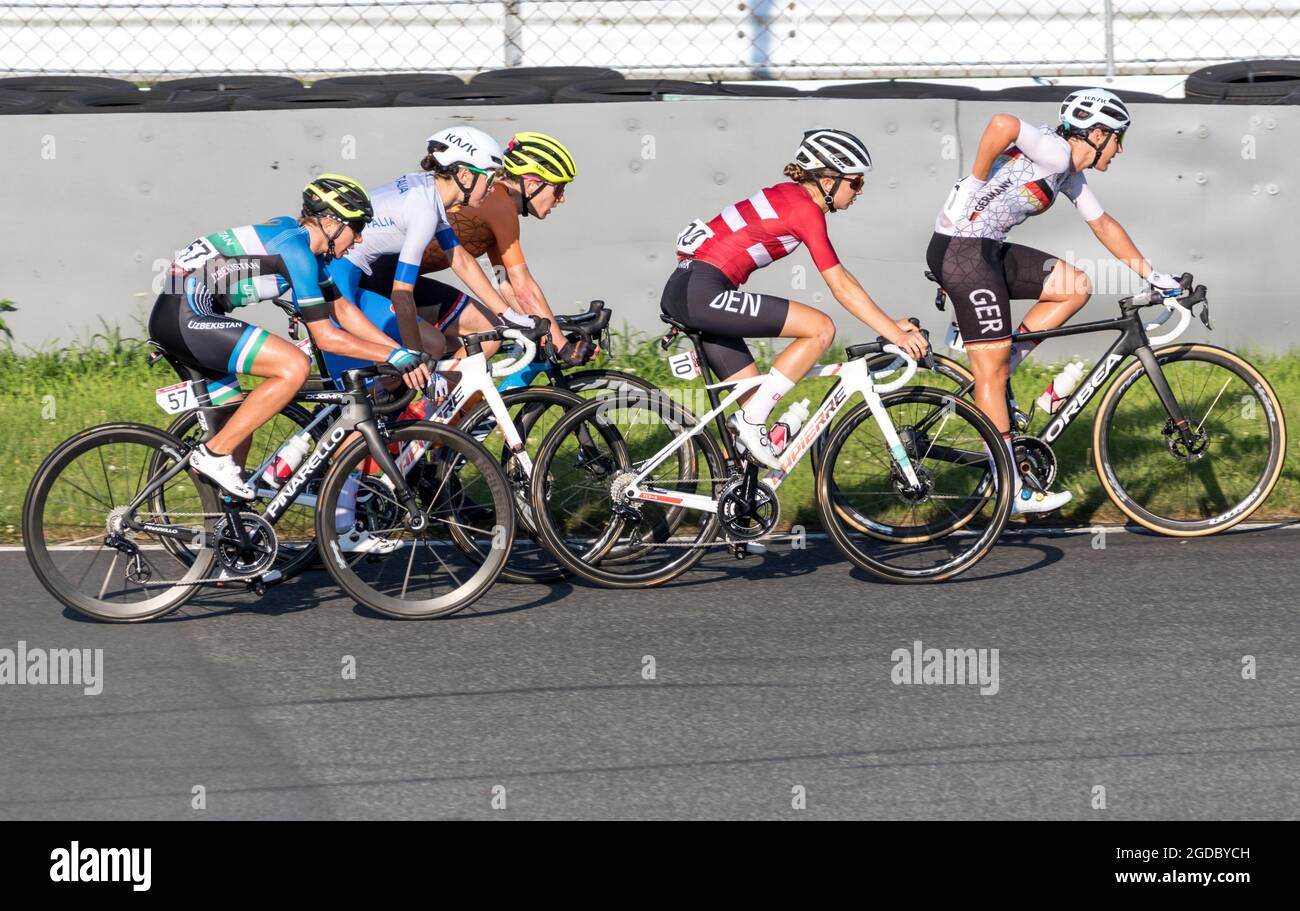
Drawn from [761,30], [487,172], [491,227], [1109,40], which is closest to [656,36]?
[761,30]

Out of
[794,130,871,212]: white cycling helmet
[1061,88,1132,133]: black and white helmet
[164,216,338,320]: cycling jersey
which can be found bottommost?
[164,216,338,320]: cycling jersey

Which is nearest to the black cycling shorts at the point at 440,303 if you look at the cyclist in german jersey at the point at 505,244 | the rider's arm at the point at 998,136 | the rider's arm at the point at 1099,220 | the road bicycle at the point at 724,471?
the cyclist in german jersey at the point at 505,244

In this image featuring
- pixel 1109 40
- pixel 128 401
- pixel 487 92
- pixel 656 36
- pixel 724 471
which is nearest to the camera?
pixel 724 471

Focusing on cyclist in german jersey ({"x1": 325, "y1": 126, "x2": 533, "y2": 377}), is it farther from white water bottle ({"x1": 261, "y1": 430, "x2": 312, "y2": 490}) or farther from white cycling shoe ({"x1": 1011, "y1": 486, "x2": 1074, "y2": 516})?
white cycling shoe ({"x1": 1011, "y1": 486, "x2": 1074, "y2": 516})

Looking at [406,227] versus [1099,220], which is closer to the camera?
[406,227]

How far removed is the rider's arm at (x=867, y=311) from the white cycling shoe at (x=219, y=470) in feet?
7.90

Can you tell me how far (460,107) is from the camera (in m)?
9.98

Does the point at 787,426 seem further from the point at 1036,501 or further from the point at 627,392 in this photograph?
the point at 1036,501

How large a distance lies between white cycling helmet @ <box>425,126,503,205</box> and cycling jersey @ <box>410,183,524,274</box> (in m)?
0.32

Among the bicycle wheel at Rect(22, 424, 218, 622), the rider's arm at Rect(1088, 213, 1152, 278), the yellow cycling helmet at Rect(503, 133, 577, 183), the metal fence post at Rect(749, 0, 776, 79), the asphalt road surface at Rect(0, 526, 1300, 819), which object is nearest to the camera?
the asphalt road surface at Rect(0, 526, 1300, 819)

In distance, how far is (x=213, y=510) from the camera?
6.47m

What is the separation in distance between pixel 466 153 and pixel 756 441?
1.70 metres

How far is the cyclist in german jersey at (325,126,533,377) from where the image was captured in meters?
6.87

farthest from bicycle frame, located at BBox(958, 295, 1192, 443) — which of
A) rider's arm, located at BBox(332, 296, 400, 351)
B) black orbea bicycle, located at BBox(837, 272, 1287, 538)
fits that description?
rider's arm, located at BBox(332, 296, 400, 351)
